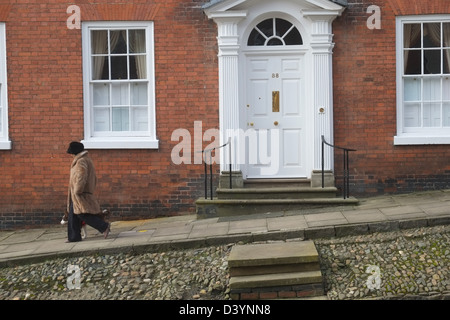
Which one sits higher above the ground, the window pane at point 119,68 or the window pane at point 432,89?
the window pane at point 119,68

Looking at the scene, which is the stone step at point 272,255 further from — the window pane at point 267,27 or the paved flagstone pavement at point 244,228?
the window pane at point 267,27

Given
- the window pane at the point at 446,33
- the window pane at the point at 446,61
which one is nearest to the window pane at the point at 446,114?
the window pane at the point at 446,61

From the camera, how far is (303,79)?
11.4 m

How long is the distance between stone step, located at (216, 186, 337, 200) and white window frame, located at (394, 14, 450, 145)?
5.29 ft

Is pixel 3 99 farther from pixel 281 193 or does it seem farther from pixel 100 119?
pixel 281 193

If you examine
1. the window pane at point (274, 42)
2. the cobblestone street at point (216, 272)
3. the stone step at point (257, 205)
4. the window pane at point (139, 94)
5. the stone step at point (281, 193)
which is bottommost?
the cobblestone street at point (216, 272)

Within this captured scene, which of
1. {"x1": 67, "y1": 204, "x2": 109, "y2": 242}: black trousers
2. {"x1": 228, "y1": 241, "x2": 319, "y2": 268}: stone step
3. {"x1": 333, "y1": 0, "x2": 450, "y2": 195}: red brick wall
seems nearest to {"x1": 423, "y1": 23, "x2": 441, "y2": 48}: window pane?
{"x1": 333, "y1": 0, "x2": 450, "y2": 195}: red brick wall

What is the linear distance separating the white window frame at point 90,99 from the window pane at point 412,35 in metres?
4.41

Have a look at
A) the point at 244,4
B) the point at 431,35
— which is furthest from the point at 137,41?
the point at 431,35

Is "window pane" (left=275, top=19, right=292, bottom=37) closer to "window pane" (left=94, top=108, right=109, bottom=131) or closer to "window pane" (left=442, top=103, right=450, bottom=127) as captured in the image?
"window pane" (left=442, top=103, right=450, bottom=127)

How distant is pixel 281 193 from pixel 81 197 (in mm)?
3350

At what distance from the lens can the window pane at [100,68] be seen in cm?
1161

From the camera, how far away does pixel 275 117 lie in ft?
37.5
